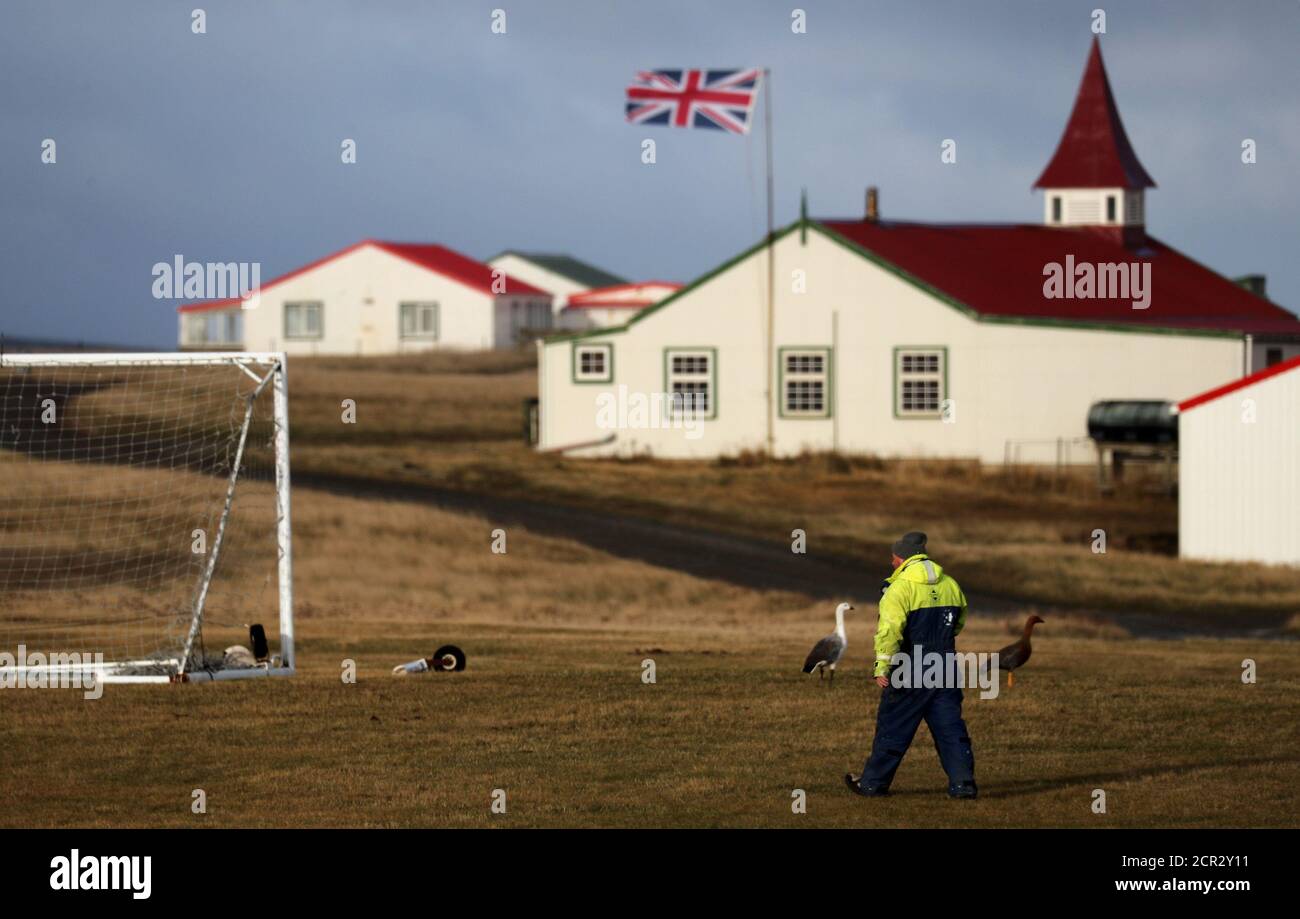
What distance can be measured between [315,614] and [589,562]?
6.48 m

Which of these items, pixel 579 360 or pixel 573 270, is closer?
pixel 579 360

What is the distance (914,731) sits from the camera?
13047mm

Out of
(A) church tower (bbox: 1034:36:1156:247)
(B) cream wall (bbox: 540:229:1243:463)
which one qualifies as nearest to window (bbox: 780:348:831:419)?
(B) cream wall (bbox: 540:229:1243:463)

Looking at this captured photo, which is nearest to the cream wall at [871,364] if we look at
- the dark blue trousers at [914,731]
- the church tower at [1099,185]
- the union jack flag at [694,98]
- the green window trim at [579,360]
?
the green window trim at [579,360]

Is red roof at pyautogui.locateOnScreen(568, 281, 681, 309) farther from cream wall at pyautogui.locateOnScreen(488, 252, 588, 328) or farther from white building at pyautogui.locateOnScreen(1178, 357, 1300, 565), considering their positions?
white building at pyautogui.locateOnScreen(1178, 357, 1300, 565)

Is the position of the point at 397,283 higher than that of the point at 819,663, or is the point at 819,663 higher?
the point at 397,283

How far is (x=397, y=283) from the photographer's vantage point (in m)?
93.2

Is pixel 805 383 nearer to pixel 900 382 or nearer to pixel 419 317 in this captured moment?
pixel 900 382

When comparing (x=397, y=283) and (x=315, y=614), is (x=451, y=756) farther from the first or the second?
(x=397, y=283)

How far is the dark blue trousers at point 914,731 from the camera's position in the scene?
1284cm

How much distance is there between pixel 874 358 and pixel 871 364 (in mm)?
163

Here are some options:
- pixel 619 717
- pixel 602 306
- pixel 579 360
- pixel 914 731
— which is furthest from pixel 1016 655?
→ pixel 602 306

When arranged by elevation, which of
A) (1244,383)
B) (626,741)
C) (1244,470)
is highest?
(1244,383)
